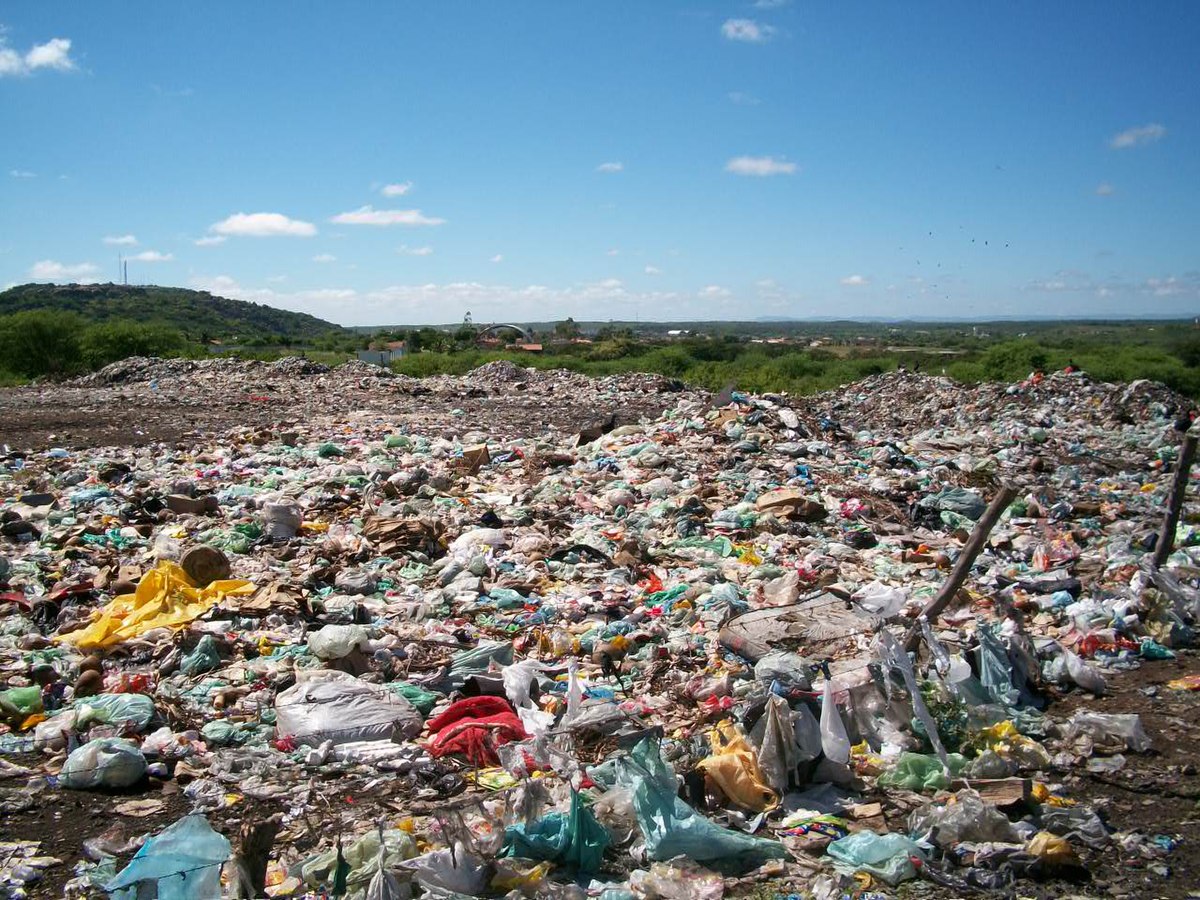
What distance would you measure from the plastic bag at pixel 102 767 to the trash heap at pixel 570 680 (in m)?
0.01

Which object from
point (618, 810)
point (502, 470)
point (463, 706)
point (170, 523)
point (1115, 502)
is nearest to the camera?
point (618, 810)

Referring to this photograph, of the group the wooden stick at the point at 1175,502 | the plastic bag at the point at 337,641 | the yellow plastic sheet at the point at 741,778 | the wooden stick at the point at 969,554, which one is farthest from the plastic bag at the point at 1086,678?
the plastic bag at the point at 337,641

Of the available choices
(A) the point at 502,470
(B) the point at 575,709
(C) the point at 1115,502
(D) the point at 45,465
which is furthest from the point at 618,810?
(D) the point at 45,465

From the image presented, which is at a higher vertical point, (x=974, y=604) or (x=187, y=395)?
(x=187, y=395)

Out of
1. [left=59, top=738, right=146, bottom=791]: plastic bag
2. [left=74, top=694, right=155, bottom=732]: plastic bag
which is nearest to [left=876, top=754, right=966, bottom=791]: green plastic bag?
[left=59, top=738, right=146, bottom=791]: plastic bag

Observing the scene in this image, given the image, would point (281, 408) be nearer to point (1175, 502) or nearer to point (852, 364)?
point (1175, 502)

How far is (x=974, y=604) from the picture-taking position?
19.0 ft

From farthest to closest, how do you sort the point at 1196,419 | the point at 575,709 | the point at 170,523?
the point at 1196,419 → the point at 170,523 → the point at 575,709

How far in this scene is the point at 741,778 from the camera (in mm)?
3410

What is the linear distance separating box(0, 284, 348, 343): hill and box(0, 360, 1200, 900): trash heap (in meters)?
52.5

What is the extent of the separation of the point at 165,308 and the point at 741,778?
3155 inches

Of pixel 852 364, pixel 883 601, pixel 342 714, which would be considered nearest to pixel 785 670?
pixel 883 601

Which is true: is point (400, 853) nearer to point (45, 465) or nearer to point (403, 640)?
point (403, 640)

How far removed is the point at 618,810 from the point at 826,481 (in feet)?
20.8
